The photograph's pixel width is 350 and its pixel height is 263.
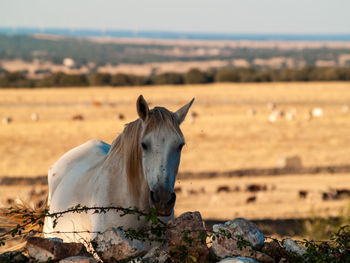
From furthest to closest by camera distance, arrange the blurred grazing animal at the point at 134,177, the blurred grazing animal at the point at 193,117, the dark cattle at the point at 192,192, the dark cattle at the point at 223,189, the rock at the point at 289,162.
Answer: the blurred grazing animal at the point at 193,117 < the rock at the point at 289,162 < the dark cattle at the point at 223,189 < the dark cattle at the point at 192,192 < the blurred grazing animal at the point at 134,177

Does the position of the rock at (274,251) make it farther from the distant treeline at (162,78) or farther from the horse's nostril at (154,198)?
the distant treeline at (162,78)

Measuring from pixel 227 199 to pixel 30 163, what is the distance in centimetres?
784

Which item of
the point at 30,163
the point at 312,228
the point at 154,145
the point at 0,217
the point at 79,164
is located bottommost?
the point at 30,163

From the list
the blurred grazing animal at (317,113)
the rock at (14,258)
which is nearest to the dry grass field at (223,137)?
the blurred grazing animal at (317,113)

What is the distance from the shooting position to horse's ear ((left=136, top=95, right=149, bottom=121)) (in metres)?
4.30

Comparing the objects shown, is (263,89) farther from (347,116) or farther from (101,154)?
(101,154)

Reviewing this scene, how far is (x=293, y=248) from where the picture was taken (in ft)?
11.8

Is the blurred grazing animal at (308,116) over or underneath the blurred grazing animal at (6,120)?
over

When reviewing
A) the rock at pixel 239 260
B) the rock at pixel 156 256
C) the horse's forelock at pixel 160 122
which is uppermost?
the horse's forelock at pixel 160 122

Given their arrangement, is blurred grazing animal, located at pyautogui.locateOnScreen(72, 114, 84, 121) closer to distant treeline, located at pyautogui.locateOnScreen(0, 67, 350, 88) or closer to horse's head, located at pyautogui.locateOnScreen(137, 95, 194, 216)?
horse's head, located at pyautogui.locateOnScreen(137, 95, 194, 216)

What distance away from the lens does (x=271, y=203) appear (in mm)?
12461

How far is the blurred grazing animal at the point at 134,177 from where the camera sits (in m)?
4.03

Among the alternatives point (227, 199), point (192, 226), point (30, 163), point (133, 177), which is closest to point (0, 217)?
point (133, 177)

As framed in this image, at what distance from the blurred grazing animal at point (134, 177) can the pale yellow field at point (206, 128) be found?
11.2 meters
